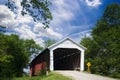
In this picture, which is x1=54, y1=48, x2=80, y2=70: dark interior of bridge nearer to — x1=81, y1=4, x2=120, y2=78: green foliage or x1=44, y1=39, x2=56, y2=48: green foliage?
x1=81, y1=4, x2=120, y2=78: green foliage

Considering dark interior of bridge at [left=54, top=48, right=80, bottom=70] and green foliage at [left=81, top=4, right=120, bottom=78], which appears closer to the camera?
dark interior of bridge at [left=54, top=48, right=80, bottom=70]

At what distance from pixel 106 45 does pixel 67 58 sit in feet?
34.1

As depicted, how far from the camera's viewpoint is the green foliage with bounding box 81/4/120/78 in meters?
42.8

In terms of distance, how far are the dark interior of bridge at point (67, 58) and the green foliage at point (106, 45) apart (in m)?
7.11

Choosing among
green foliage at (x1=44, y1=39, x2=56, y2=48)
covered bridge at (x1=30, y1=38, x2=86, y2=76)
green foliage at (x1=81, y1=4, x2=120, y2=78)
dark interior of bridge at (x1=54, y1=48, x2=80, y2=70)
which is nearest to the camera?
covered bridge at (x1=30, y1=38, x2=86, y2=76)

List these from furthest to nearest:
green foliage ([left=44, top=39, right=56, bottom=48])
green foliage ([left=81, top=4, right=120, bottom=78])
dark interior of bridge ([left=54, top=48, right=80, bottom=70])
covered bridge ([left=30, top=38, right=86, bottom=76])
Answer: green foliage ([left=44, top=39, right=56, bottom=48]) → green foliage ([left=81, top=4, right=120, bottom=78]) → dark interior of bridge ([left=54, top=48, right=80, bottom=70]) → covered bridge ([left=30, top=38, right=86, bottom=76])

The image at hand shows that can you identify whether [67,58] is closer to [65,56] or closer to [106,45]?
[65,56]

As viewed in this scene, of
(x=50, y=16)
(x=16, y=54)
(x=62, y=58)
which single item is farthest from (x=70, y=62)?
(x=50, y=16)

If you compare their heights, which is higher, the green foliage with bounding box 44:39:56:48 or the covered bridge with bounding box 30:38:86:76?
the green foliage with bounding box 44:39:56:48

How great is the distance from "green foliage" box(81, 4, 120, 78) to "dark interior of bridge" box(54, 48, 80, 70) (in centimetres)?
711

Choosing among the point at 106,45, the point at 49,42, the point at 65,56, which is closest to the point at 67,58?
the point at 65,56

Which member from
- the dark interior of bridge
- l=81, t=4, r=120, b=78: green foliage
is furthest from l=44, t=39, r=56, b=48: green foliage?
the dark interior of bridge

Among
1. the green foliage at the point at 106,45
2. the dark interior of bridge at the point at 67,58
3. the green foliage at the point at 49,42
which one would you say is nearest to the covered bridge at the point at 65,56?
the dark interior of bridge at the point at 67,58

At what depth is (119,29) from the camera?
44.4 metres
